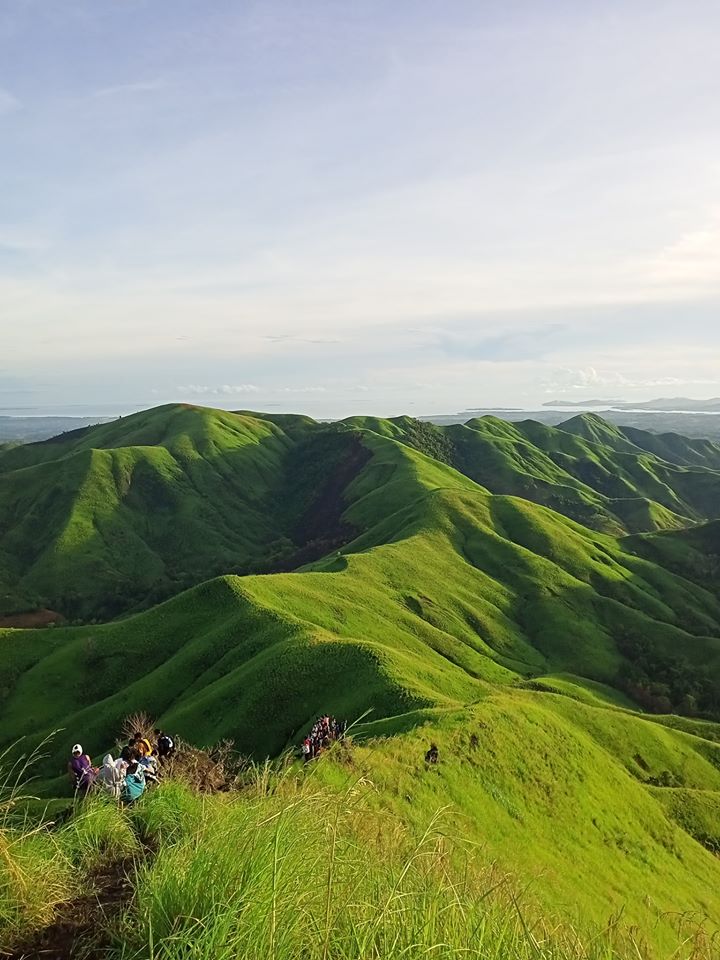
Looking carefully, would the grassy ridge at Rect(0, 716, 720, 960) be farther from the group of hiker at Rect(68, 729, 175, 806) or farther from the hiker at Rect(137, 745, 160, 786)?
the hiker at Rect(137, 745, 160, 786)

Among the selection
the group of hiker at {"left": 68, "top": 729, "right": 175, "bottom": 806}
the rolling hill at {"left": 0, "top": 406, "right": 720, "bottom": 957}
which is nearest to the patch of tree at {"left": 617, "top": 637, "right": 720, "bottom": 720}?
the rolling hill at {"left": 0, "top": 406, "right": 720, "bottom": 957}

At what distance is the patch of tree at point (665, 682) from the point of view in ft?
310

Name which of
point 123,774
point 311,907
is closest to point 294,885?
point 311,907

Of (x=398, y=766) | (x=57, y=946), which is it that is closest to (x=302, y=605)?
(x=398, y=766)

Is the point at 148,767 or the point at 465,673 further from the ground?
the point at 148,767

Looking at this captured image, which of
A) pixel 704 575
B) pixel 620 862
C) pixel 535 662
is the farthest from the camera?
pixel 704 575

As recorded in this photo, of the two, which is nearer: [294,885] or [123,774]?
[294,885]

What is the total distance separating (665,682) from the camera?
102562mm

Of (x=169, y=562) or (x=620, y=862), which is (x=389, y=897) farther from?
(x=169, y=562)

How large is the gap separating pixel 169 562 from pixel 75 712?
117399 millimetres

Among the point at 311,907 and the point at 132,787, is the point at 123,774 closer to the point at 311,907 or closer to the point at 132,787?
the point at 132,787

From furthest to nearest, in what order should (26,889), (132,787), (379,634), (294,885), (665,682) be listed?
(665,682) < (379,634) < (132,787) < (26,889) < (294,885)

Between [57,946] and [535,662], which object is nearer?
[57,946]

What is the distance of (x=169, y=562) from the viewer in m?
186
